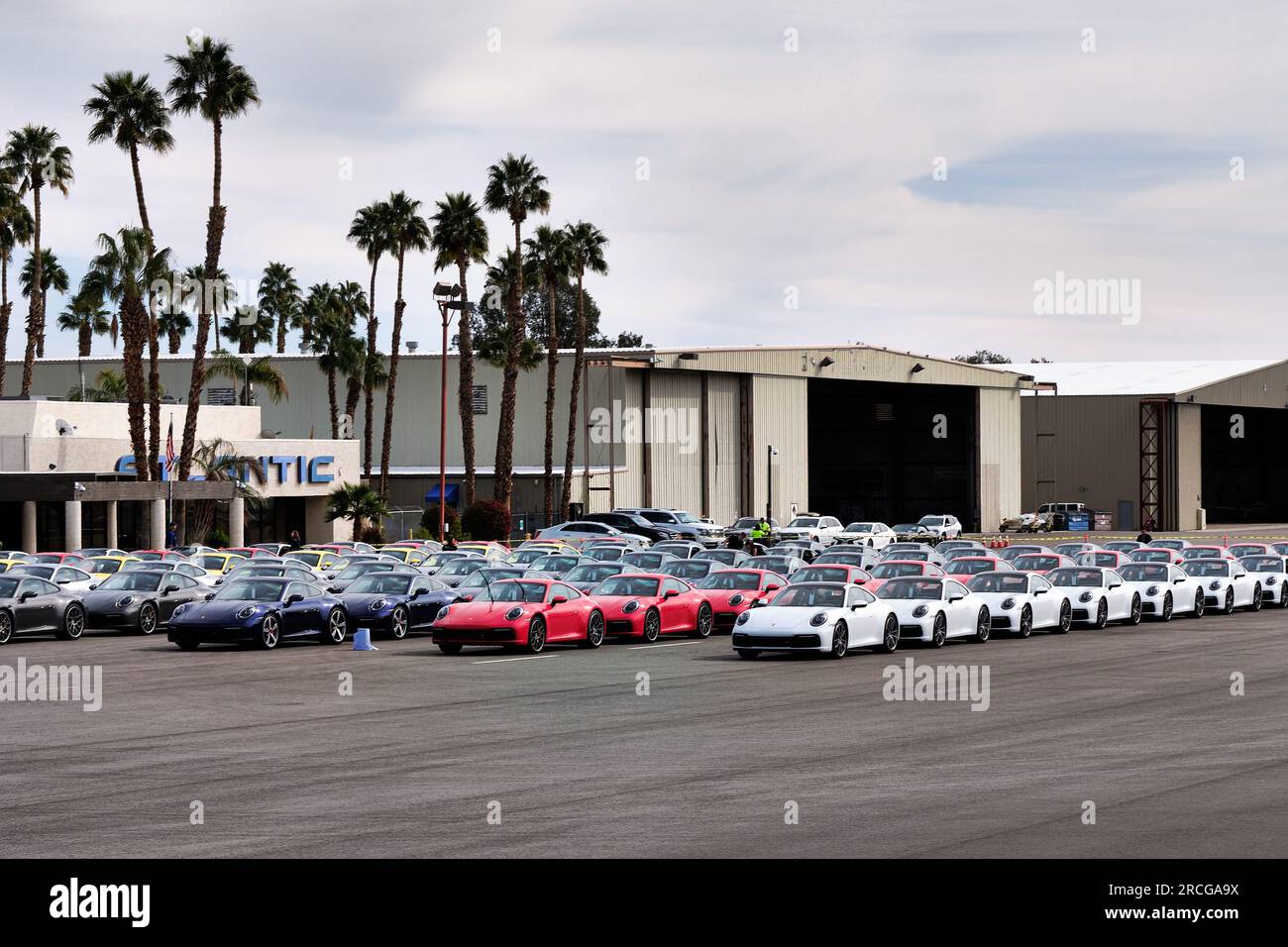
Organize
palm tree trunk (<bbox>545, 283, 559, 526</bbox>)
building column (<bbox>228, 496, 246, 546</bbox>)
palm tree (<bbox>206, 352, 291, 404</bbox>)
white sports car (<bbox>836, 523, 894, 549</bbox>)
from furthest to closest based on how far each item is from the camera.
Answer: palm tree (<bbox>206, 352, 291, 404</bbox>) < palm tree trunk (<bbox>545, 283, 559, 526</bbox>) < white sports car (<bbox>836, 523, 894, 549</bbox>) < building column (<bbox>228, 496, 246, 546</bbox>)

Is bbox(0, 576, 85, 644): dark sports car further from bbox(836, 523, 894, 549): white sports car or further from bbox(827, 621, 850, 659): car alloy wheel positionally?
bbox(836, 523, 894, 549): white sports car

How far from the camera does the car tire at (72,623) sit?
106ft

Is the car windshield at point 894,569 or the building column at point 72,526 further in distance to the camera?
the building column at point 72,526

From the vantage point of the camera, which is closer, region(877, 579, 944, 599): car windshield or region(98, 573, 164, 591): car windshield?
region(877, 579, 944, 599): car windshield

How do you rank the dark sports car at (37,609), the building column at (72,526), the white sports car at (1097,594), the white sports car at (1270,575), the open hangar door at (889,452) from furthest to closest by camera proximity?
1. the open hangar door at (889,452)
2. the building column at (72,526)
3. the white sports car at (1270,575)
4. the white sports car at (1097,594)
5. the dark sports car at (37,609)

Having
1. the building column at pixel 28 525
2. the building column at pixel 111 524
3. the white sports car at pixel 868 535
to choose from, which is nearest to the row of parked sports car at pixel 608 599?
the building column at pixel 28 525

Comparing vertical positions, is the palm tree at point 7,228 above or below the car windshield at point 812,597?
above

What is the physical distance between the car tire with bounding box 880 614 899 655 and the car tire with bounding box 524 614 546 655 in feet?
19.2

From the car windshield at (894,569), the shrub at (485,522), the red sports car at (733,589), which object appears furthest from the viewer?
the shrub at (485,522)

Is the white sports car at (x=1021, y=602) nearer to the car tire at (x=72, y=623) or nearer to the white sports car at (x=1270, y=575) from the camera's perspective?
the white sports car at (x=1270, y=575)

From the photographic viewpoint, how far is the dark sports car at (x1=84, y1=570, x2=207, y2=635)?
3362cm

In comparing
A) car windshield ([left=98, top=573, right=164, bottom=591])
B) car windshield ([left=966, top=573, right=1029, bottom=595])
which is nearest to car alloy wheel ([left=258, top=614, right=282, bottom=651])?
car windshield ([left=98, top=573, right=164, bottom=591])

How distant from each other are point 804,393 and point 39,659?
66689mm
